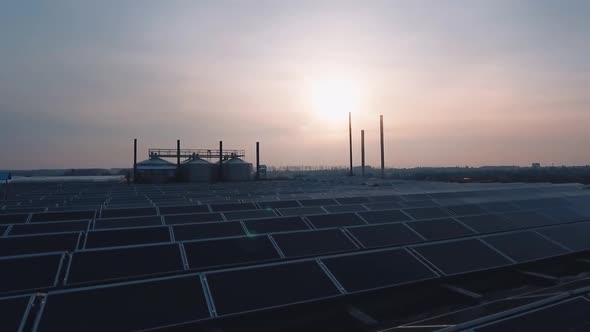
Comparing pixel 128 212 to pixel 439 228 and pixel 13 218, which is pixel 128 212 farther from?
pixel 439 228

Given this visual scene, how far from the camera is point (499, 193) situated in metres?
23.6

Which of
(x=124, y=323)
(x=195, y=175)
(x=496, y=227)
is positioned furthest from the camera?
(x=195, y=175)

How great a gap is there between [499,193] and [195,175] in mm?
45622

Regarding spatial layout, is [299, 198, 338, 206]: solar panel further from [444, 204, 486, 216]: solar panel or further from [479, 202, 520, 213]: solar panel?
[479, 202, 520, 213]: solar panel

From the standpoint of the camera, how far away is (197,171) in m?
58.9

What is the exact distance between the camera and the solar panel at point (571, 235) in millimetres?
8289

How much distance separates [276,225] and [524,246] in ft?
19.3

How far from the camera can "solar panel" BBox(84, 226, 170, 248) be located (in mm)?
8117

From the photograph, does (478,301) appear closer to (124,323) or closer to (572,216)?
(124,323)

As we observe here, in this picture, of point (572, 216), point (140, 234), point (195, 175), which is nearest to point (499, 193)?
point (572, 216)

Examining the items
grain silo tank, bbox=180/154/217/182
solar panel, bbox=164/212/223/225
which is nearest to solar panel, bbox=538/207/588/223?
solar panel, bbox=164/212/223/225

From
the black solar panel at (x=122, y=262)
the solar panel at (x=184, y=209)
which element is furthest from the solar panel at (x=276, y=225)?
the solar panel at (x=184, y=209)

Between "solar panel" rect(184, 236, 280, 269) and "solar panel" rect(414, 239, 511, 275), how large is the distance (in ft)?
9.76

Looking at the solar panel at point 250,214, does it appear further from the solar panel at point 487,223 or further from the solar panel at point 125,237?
the solar panel at point 487,223
